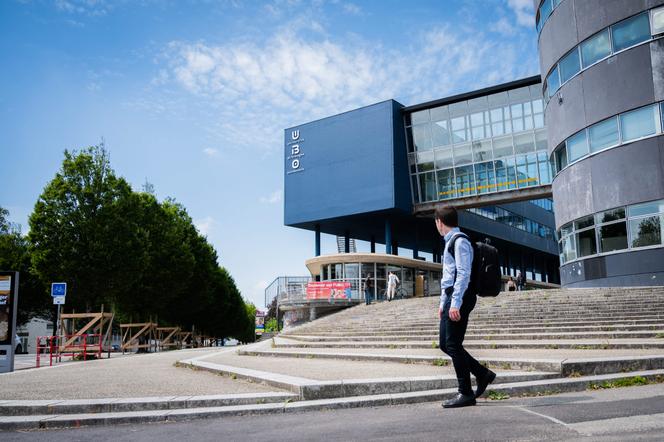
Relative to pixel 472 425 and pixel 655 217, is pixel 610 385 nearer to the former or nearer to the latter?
pixel 472 425

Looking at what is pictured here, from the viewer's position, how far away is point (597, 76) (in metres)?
22.9

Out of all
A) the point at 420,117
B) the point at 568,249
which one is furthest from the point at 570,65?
the point at 420,117

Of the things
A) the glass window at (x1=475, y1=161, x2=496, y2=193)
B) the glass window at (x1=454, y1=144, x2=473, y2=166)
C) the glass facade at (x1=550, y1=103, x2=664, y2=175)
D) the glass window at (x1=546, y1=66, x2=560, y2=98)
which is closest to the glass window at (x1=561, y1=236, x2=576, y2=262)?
the glass facade at (x1=550, y1=103, x2=664, y2=175)

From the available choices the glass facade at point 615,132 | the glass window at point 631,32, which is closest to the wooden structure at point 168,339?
the glass facade at point 615,132

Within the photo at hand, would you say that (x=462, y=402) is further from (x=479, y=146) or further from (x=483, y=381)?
(x=479, y=146)

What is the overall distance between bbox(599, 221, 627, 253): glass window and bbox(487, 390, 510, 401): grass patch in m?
18.1

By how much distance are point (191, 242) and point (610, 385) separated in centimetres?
3835

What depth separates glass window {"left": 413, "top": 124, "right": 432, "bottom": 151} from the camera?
146 feet

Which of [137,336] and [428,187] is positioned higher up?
[428,187]

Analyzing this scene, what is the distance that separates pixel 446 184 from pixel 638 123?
72.3 ft

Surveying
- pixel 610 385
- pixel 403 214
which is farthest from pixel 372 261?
pixel 610 385

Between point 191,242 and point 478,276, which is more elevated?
point 191,242

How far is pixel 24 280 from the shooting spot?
1528 inches

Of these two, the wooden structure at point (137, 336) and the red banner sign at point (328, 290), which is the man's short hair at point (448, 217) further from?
the red banner sign at point (328, 290)
